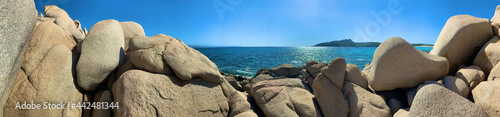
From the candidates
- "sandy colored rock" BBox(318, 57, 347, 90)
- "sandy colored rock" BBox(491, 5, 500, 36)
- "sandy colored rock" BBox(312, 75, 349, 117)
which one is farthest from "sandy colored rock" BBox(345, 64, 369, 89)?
"sandy colored rock" BBox(491, 5, 500, 36)

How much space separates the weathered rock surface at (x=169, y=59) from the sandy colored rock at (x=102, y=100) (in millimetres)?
930

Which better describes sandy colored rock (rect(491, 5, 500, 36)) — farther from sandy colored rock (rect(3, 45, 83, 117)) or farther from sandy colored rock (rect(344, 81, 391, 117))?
sandy colored rock (rect(3, 45, 83, 117))

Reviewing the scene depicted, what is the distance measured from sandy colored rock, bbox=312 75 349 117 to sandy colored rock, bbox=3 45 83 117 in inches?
233

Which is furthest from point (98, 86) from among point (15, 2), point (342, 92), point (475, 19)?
point (475, 19)

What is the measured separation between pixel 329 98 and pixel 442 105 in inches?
92.8

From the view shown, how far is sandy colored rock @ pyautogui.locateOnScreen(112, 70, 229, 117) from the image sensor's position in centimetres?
466

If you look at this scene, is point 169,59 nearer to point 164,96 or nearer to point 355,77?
point 164,96

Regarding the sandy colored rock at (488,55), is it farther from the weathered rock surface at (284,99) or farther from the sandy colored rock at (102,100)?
the sandy colored rock at (102,100)

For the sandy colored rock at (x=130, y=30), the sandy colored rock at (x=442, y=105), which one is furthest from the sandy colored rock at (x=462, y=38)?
the sandy colored rock at (x=130, y=30)

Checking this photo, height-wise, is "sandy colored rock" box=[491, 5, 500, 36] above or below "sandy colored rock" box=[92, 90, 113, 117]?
above

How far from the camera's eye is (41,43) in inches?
199

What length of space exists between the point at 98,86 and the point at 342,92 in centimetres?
650

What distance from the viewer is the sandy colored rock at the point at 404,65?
6.32 metres

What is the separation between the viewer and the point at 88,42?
17.6 ft
